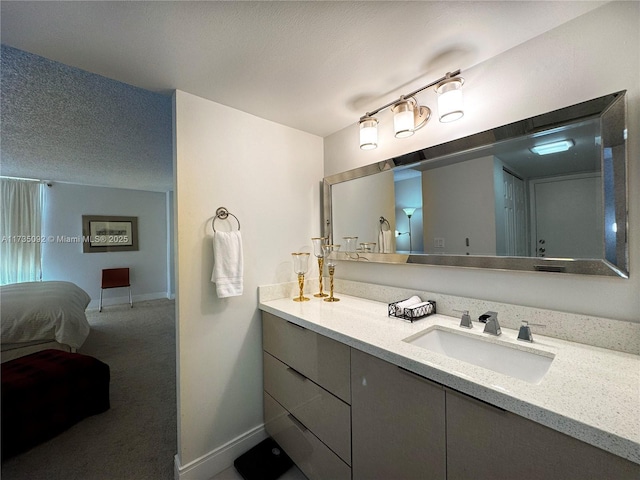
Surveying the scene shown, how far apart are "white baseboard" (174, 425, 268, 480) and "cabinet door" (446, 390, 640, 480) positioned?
129 centimetres

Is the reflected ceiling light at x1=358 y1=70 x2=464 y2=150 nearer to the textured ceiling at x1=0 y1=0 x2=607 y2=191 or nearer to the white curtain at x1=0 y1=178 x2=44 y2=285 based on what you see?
the textured ceiling at x1=0 y1=0 x2=607 y2=191

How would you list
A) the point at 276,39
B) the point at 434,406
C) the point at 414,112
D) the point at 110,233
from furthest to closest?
1. the point at 110,233
2. the point at 414,112
3. the point at 276,39
4. the point at 434,406

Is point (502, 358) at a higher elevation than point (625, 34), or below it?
below

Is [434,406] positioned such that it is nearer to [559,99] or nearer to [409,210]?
[409,210]

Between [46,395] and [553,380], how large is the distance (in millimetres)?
2386

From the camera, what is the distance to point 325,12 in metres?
0.90

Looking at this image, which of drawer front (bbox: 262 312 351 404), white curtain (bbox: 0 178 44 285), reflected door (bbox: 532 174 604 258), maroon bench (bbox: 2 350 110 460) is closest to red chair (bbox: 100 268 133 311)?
maroon bench (bbox: 2 350 110 460)

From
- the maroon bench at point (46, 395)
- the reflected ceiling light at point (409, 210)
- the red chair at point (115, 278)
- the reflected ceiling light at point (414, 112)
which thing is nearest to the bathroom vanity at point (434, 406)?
the reflected ceiling light at point (409, 210)

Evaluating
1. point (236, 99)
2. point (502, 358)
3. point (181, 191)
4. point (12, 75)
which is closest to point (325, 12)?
point (236, 99)

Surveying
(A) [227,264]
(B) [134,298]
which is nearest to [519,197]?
(A) [227,264]

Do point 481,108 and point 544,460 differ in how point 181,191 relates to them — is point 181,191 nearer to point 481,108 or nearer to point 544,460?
point 481,108

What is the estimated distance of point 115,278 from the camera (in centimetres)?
402

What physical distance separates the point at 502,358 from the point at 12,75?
9.08 feet

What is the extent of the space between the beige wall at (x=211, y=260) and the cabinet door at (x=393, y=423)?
32.6 inches
